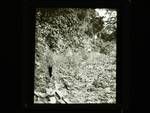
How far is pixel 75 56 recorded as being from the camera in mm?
2762

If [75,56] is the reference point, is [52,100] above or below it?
below

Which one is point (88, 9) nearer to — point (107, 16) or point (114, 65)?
point (107, 16)

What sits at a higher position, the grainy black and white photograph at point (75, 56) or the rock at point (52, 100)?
the grainy black and white photograph at point (75, 56)

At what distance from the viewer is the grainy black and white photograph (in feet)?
9.07

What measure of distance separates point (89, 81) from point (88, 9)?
0.62 m

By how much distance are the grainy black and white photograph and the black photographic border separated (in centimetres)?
4
